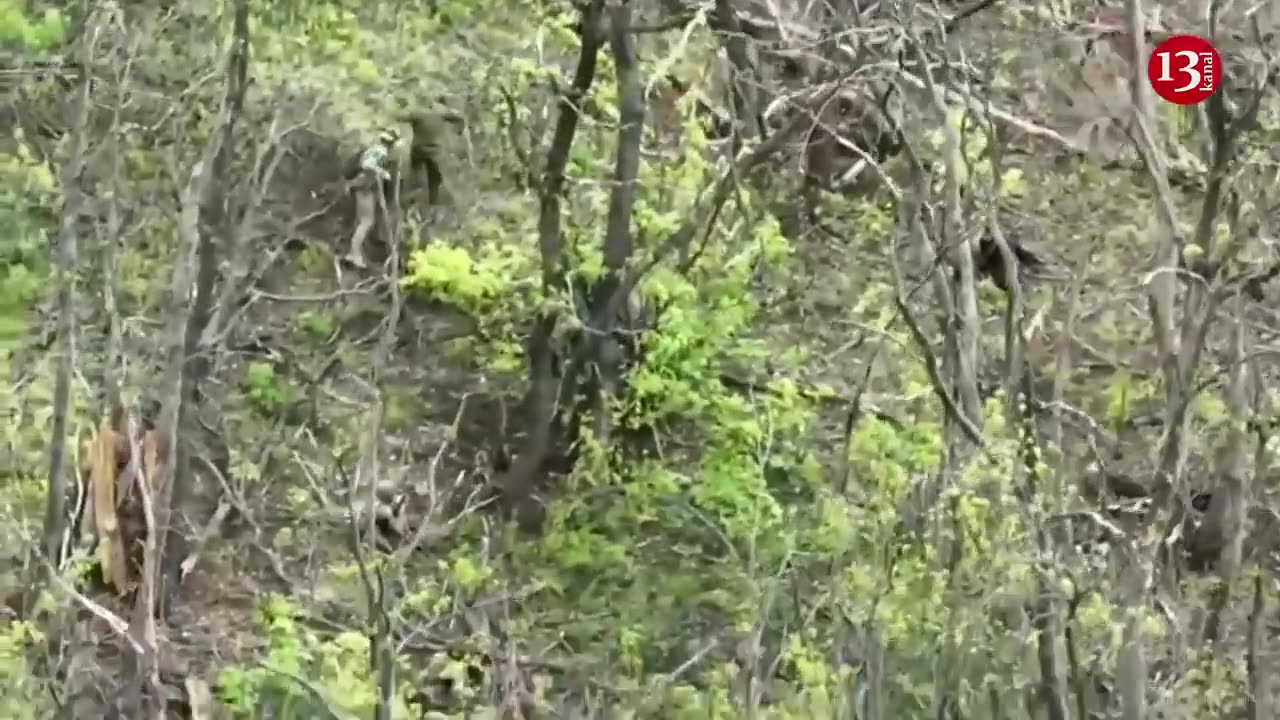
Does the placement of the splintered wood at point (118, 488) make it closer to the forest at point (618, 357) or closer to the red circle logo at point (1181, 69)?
the forest at point (618, 357)

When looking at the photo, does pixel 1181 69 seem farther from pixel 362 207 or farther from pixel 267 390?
pixel 362 207

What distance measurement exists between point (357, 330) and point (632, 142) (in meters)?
2.28

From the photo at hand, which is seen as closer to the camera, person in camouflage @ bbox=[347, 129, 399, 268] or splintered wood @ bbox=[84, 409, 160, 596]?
splintered wood @ bbox=[84, 409, 160, 596]

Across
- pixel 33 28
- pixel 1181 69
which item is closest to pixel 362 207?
pixel 33 28

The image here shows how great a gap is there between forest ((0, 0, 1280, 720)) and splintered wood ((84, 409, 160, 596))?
0.07 ft

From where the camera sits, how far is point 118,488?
680 cm

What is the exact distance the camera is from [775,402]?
25.4 feet

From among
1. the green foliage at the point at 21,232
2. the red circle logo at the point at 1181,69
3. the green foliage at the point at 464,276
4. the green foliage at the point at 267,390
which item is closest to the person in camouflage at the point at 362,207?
the green foliage at the point at 267,390

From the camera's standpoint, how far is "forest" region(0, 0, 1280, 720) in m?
5.04

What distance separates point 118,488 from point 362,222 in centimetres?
313

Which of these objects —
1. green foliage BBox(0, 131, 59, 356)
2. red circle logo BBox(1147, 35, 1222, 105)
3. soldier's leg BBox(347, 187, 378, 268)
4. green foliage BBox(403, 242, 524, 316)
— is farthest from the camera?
soldier's leg BBox(347, 187, 378, 268)

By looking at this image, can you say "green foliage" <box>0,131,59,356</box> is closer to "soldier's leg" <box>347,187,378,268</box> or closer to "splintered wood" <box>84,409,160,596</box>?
"soldier's leg" <box>347,187,378,268</box>

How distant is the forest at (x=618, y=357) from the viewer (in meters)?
5.04

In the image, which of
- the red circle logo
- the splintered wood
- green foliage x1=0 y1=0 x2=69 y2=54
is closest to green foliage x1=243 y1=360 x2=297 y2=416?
the splintered wood
